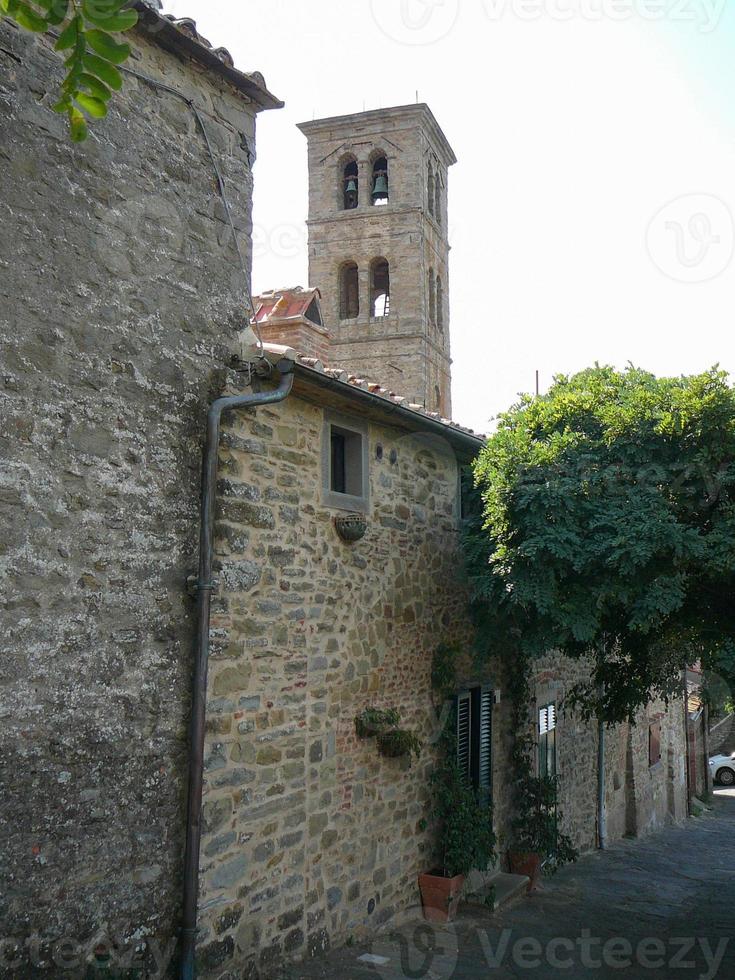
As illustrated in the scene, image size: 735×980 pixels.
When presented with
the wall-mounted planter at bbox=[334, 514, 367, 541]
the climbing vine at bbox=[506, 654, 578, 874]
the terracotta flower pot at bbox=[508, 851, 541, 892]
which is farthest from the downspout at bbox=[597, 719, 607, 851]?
the wall-mounted planter at bbox=[334, 514, 367, 541]

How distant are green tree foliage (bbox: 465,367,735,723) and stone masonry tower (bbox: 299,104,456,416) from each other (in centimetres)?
1826

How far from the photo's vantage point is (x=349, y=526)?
7.32 metres

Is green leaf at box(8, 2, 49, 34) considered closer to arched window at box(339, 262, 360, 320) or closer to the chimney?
the chimney

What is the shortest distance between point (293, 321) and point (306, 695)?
4449 millimetres

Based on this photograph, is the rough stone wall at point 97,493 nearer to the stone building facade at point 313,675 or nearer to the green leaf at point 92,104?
the stone building facade at point 313,675

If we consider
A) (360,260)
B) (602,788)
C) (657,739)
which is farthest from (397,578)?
(360,260)

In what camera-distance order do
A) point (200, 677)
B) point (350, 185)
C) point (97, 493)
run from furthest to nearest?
point (350, 185)
point (200, 677)
point (97, 493)

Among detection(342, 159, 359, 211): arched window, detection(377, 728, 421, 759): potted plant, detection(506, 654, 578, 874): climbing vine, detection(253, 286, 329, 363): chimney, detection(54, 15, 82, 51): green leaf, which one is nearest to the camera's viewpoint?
detection(54, 15, 82, 51): green leaf

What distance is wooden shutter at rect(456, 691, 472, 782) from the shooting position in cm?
951

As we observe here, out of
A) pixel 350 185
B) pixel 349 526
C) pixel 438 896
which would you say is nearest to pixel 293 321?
pixel 349 526

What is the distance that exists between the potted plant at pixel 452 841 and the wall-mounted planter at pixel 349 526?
282 centimetres

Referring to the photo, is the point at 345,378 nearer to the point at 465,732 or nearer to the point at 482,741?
the point at 465,732

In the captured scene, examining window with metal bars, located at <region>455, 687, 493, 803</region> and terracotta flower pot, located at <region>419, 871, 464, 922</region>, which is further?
window with metal bars, located at <region>455, 687, 493, 803</region>

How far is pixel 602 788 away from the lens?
1426cm
